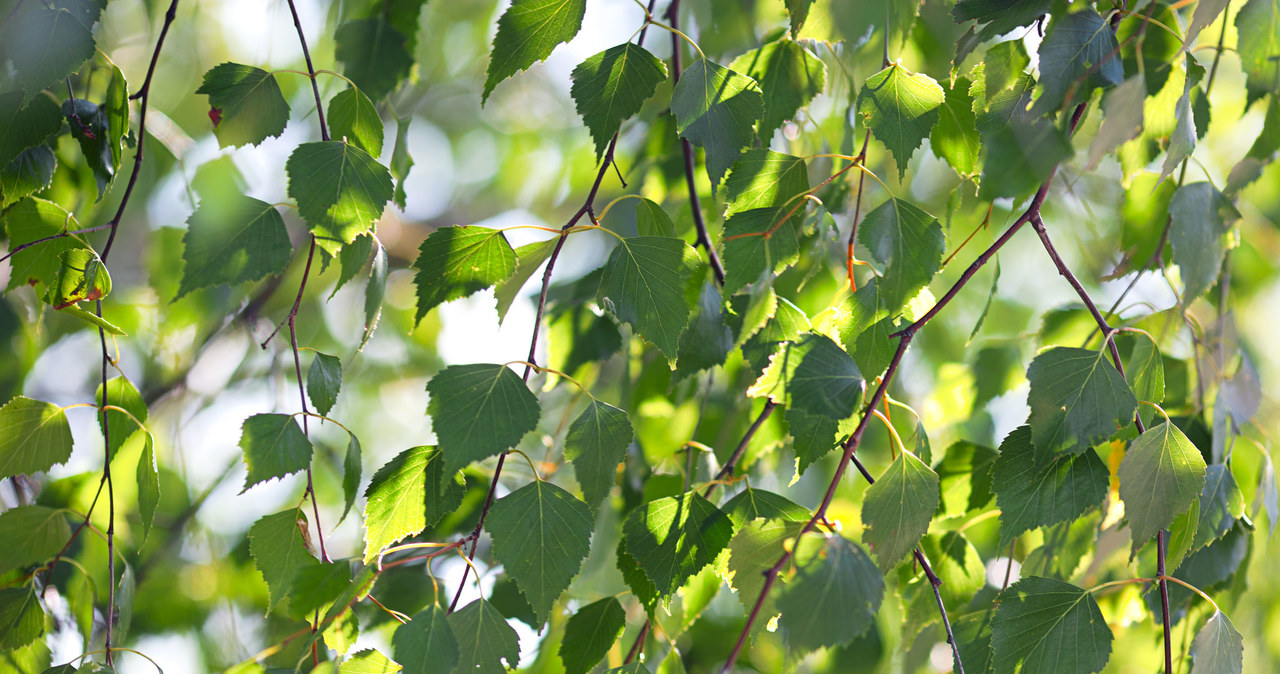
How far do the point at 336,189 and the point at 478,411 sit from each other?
0.13m

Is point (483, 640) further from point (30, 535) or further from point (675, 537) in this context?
point (30, 535)

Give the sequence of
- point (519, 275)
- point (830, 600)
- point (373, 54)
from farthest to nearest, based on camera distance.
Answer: point (373, 54), point (519, 275), point (830, 600)

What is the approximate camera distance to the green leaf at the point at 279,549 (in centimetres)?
40

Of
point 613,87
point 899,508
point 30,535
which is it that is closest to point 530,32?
point 613,87

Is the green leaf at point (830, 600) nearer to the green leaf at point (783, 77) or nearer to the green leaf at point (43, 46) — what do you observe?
the green leaf at point (783, 77)

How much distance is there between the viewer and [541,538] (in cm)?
33

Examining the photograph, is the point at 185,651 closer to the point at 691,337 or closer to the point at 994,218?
the point at 691,337

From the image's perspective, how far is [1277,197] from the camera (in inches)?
35.3

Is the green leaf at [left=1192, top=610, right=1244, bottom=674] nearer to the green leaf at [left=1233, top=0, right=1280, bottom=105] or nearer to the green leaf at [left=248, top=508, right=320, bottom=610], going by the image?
the green leaf at [left=1233, top=0, right=1280, bottom=105]

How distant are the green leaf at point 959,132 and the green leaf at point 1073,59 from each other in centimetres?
10

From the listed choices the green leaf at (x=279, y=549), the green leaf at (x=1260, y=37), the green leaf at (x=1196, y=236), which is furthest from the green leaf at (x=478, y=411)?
the green leaf at (x=1260, y=37)

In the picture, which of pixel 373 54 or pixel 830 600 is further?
pixel 373 54

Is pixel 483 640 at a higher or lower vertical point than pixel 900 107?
lower

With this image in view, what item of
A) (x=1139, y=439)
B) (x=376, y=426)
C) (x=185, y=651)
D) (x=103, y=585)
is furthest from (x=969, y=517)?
(x=376, y=426)
